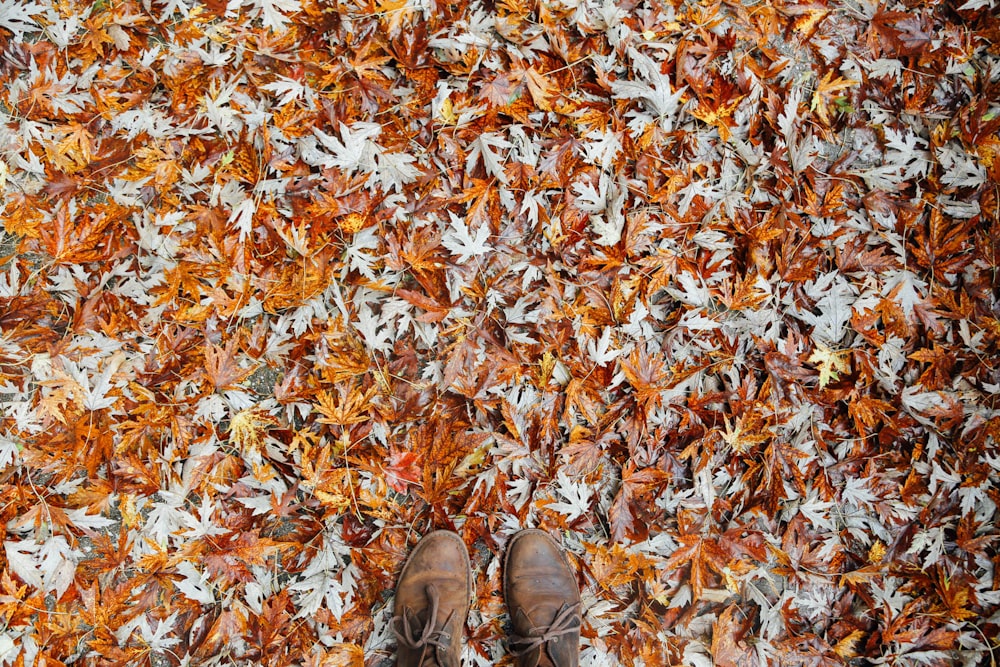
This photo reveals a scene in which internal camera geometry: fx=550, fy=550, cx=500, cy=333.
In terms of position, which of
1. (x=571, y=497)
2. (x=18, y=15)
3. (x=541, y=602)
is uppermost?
(x=18, y=15)

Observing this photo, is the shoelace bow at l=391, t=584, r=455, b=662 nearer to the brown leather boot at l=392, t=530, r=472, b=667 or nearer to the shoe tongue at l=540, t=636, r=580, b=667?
the brown leather boot at l=392, t=530, r=472, b=667

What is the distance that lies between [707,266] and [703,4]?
106 cm

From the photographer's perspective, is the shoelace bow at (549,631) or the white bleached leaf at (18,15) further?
the white bleached leaf at (18,15)

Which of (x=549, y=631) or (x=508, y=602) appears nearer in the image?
(x=549, y=631)

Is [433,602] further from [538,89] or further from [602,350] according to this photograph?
[538,89]

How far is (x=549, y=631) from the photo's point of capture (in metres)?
2.02

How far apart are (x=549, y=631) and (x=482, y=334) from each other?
112cm

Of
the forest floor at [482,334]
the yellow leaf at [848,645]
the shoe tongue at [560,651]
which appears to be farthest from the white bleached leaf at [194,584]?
the yellow leaf at [848,645]

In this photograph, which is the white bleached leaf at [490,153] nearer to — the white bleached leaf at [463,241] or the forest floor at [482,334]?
the forest floor at [482,334]

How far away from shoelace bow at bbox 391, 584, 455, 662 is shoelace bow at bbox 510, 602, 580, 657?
267 mm

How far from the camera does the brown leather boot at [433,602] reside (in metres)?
2.04

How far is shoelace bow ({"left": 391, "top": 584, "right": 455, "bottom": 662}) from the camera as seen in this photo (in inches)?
79.7

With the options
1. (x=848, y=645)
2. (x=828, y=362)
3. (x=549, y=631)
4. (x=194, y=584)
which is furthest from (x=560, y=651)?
(x=828, y=362)

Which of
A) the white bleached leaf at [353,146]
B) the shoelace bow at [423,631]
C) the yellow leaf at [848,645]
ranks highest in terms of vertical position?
the white bleached leaf at [353,146]
